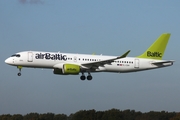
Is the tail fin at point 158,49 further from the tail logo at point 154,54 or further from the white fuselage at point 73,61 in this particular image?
the white fuselage at point 73,61

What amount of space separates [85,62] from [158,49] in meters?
14.9

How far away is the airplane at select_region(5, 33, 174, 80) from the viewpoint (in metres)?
72.7

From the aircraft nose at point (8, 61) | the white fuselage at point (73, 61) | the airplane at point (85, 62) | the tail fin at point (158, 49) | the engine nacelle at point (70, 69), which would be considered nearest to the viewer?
the white fuselage at point (73, 61)

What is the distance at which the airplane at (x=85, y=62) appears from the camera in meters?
72.7

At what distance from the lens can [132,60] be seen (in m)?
79.6

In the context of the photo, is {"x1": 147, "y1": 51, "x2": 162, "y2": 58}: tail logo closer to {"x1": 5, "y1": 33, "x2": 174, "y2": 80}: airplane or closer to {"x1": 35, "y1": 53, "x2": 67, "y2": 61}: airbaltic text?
{"x1": 5, "y1": 33, "x2": 174, "y2": 80}: airplane

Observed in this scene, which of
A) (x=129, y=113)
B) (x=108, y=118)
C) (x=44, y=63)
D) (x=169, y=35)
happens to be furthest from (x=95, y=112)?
(x=44, y=63)

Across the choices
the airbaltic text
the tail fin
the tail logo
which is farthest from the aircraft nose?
the tail logo

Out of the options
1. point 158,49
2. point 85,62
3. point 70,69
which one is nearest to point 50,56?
point 70,69

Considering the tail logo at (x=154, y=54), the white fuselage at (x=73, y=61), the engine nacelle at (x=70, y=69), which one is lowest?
the engine nacelle at (x=70, y=69)

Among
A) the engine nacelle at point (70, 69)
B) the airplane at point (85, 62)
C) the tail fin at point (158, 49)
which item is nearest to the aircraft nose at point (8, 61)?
the airplane at point (85, 62)

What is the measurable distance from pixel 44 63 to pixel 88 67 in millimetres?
7173

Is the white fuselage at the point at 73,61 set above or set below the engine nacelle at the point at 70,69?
above

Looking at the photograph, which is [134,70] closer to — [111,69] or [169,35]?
[111,69]
